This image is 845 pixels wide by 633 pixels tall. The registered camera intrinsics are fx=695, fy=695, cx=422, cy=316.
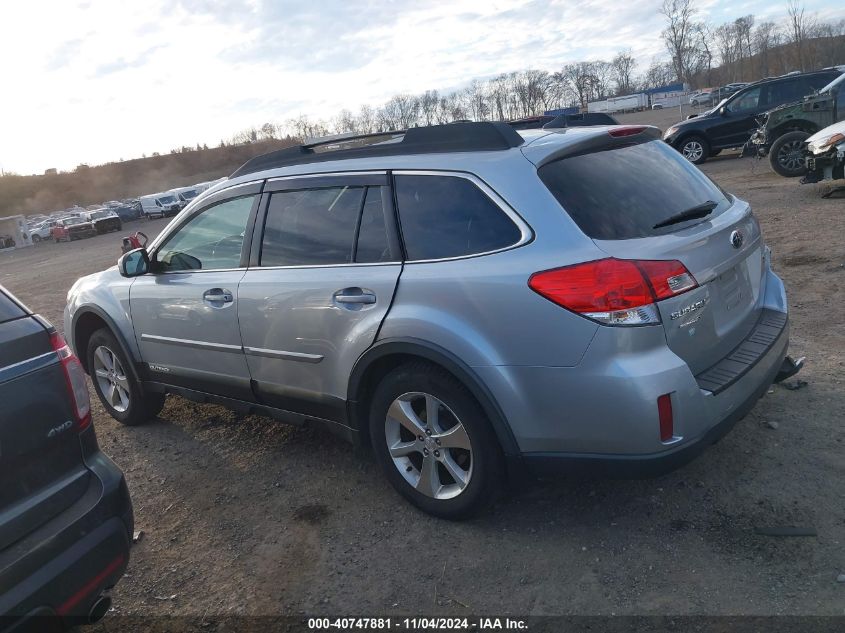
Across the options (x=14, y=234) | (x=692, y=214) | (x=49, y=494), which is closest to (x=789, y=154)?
(x=692, y=214)

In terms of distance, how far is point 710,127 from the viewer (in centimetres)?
1825

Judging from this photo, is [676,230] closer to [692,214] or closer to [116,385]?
[692,214]

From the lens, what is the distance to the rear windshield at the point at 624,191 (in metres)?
2.97

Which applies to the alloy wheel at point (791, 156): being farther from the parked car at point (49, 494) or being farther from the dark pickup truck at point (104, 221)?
the dark pickup truck at point (104, 221)

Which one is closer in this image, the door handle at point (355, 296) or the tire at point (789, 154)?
the door handle at point (355, 296)

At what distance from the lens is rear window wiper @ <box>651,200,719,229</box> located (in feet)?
10.2

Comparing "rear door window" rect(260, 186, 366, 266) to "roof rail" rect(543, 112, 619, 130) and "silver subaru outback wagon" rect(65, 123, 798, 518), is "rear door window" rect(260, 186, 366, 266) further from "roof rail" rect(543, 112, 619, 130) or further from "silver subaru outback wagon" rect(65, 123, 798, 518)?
"roof rail" rect(543, 112, 619, 130)

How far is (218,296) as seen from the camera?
13.6ft

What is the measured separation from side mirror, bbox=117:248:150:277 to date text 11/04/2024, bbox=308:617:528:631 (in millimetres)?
2754

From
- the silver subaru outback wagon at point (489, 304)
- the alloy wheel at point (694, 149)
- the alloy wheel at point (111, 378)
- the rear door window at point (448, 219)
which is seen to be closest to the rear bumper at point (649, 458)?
the silver subaru outback wagon at point (489, 304)

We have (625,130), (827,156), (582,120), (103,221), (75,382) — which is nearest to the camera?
(75,382)

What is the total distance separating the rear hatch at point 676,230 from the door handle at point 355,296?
1000 mm

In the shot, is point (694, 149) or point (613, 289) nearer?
point (613, 289)

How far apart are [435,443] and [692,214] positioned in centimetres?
162
